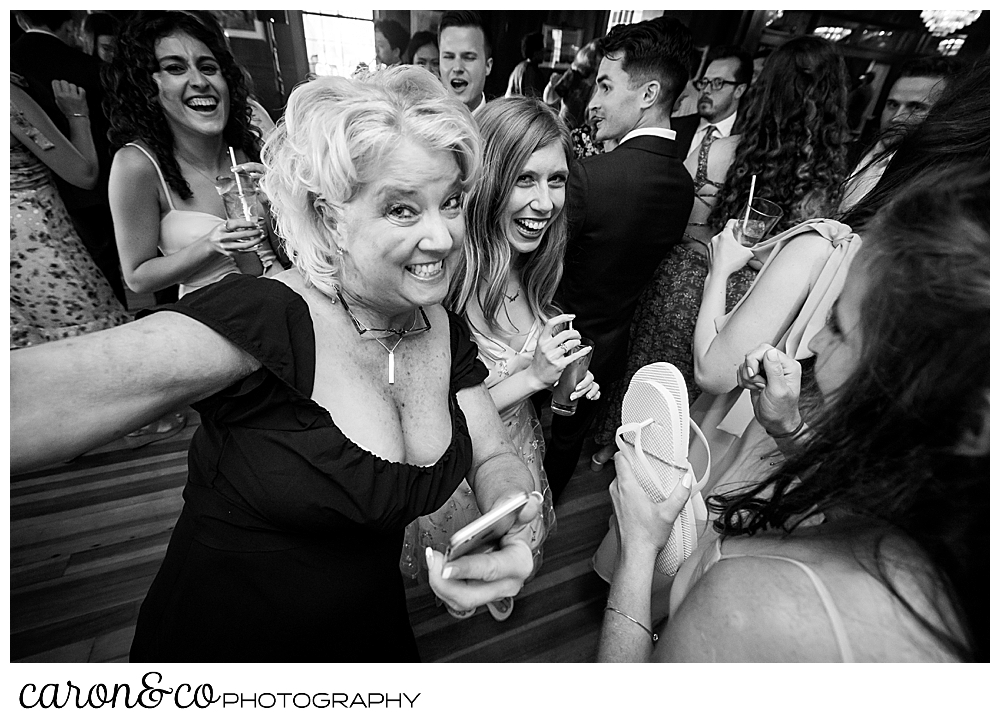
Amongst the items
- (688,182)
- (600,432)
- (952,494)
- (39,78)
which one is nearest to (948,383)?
(952,494)

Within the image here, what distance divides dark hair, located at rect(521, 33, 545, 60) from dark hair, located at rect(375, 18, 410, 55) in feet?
1.43

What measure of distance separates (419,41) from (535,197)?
793mm

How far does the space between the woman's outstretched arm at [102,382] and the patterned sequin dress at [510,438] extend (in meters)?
0.74

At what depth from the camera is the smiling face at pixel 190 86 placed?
123cm

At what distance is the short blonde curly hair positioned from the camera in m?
0.69

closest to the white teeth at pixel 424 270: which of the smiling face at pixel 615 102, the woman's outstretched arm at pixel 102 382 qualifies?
the woman's outstretched arm at pixel 102 382

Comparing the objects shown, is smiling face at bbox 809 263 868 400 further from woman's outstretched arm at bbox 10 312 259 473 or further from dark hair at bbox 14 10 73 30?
dark hair at bbox 14 10 73 30

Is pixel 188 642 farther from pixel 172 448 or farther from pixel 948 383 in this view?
pixel 172 448

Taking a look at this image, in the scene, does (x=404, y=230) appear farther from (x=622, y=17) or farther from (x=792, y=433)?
(x=622, y=17)

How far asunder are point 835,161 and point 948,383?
1338mm

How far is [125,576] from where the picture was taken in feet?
5.09

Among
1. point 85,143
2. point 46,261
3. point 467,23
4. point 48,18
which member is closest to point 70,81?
point 85,143

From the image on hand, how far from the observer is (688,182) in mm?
1590

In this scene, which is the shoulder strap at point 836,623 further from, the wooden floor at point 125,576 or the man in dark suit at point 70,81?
the man in dark suit at point 70,81
